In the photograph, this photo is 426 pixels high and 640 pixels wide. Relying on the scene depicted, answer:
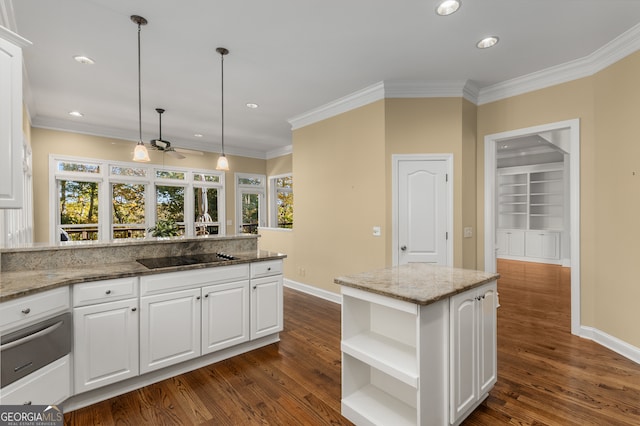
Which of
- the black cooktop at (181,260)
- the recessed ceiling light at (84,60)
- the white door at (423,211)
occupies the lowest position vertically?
the black cooktop at (181,260)

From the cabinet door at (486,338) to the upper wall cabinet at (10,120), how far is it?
2903mm

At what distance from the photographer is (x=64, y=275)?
84.5 inches

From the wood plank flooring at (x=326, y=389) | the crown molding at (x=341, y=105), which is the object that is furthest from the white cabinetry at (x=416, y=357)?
the crown molding at (x=341, y=105)

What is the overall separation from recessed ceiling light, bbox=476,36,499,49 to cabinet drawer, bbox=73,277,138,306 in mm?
3692

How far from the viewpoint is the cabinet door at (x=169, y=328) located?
93.4 inches

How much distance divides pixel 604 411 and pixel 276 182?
7233 millimetres

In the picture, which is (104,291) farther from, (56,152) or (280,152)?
(280,152)

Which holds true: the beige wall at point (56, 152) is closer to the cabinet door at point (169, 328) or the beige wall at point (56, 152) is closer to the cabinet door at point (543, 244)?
the cabinet door at point (169, 328)

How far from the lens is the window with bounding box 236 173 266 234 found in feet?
25.5

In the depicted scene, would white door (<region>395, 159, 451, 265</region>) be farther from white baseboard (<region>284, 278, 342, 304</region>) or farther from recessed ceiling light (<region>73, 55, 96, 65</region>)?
recessed ceiling light (<region>73, 55, 96, 65</region>)

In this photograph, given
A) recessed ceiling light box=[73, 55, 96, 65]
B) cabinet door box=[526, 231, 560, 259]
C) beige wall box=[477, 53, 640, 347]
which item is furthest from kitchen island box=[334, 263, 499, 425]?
cabinet door box=[526, 231, 560, 259]

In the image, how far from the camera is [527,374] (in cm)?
254

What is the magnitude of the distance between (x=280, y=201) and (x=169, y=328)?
19.5 ft

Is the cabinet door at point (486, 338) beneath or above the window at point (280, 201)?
beneath
